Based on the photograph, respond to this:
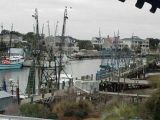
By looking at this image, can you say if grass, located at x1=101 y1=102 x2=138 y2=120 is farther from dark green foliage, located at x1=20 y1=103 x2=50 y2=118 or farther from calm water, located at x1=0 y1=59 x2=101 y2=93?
calm water, located at x1=0 y1=59 x2=101 y2=93

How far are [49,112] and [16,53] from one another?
113m

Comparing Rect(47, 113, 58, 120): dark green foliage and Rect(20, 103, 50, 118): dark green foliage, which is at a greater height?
Rect(20, 103, 50, 118): dark green foliage

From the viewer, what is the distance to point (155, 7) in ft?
43.2

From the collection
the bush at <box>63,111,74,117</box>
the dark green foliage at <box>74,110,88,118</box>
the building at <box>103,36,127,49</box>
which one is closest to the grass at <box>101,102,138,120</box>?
the dark green foliage at <box>74,110,88,118</box>

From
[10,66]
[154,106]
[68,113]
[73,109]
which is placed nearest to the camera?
[154,106]

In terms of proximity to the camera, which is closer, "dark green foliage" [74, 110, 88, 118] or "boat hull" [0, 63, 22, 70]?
"dark green foliage" [74, 110, 88, 118]

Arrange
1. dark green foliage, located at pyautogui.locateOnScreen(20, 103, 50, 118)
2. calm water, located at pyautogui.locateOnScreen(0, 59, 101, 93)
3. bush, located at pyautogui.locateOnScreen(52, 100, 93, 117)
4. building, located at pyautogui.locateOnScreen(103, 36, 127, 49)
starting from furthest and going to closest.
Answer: building, located at pyautogui.locateOnScreen(103, 36, 127, 49)
calm water, located at pyautogui.locateOnScreen(0, 59, 101, 93)
dark green foliage, located at pyautogui.locateOnScreen(20, 103, 50, 118)
bush, located at pyautogui.locateOnScreen(52, 100, 93, 117)

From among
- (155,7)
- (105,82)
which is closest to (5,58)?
(105,82)

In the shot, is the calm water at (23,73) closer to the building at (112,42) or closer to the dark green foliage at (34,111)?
the building at (112,42)

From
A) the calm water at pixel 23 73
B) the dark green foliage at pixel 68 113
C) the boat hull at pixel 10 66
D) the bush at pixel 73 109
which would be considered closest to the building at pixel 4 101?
the bush at pixel 73 109

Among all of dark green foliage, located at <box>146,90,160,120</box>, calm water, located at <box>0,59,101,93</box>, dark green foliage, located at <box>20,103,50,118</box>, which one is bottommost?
calm water, located at <box>0,59,101,93</box>

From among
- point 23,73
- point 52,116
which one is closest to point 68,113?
point 52,116

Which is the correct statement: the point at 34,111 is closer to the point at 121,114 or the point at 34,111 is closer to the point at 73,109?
the point at 73,109

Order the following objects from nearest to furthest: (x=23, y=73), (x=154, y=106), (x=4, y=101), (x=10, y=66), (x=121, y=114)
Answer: (x=154, y=106) → (x=121, y=114) → (x=4, y=101) → (x=23, y=73) → (x=10, y=66)
